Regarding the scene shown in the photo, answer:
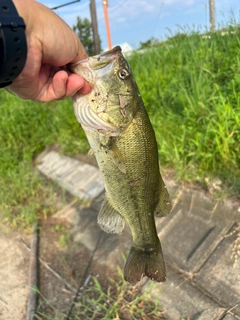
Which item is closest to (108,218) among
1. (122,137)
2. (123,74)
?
(122,137)

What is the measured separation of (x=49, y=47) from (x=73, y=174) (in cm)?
358

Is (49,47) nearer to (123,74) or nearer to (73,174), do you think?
(123,74)

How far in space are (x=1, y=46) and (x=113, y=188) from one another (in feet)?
3.38

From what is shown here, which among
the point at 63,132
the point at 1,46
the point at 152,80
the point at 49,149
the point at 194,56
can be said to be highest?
the point at 1,46

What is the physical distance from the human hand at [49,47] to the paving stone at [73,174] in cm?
277

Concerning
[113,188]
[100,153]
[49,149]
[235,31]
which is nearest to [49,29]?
[100,153]

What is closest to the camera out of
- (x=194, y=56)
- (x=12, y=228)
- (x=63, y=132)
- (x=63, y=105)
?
(x=12, y=228)

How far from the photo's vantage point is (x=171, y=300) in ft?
9.19

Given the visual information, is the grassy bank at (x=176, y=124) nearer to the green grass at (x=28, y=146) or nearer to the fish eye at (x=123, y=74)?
the green grass at (x=28, y=146)

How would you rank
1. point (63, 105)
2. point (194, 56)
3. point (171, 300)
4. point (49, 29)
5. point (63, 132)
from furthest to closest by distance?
point (63, 105), point (63, 132), point (194, 56), point (171, 300), point (49, 29)

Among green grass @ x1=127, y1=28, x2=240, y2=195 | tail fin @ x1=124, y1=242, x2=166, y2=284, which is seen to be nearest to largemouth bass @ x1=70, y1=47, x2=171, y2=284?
tail fin @ x1=124, y1=242, x2=166, y2=284

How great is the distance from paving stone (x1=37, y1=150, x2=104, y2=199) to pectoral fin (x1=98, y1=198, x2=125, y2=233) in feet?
7.58

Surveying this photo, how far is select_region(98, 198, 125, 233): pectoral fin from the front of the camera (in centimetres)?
220

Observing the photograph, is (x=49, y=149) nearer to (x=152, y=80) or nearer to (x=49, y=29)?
(x=152, y=80)
